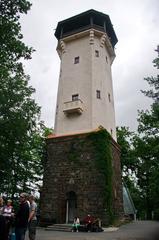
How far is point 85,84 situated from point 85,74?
84cm

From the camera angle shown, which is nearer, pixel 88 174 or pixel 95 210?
pixel 95 210

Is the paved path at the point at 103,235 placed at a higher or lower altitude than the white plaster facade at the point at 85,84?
lower

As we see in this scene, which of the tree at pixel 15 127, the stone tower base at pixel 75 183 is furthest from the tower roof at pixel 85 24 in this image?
the stone tower base at pixel 75 183

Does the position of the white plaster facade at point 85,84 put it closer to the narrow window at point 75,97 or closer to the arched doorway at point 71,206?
the narrow window at point 75,97

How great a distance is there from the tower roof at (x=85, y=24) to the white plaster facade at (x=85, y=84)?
594 millimetres

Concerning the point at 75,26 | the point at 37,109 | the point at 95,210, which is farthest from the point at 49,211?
the point at 75,26

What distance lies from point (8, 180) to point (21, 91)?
19.9ft

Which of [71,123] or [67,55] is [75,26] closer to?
[67,55]

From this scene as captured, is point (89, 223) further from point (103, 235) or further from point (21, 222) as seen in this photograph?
point (21, 222)

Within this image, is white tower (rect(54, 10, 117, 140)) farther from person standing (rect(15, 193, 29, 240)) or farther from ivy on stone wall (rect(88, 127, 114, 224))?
person standing (rect(15, 193, 29, 240))

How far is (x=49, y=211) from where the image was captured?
1555cm

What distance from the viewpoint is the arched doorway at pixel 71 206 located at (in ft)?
50.7

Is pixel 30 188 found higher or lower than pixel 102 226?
higher

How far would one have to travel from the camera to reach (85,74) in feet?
61.8
